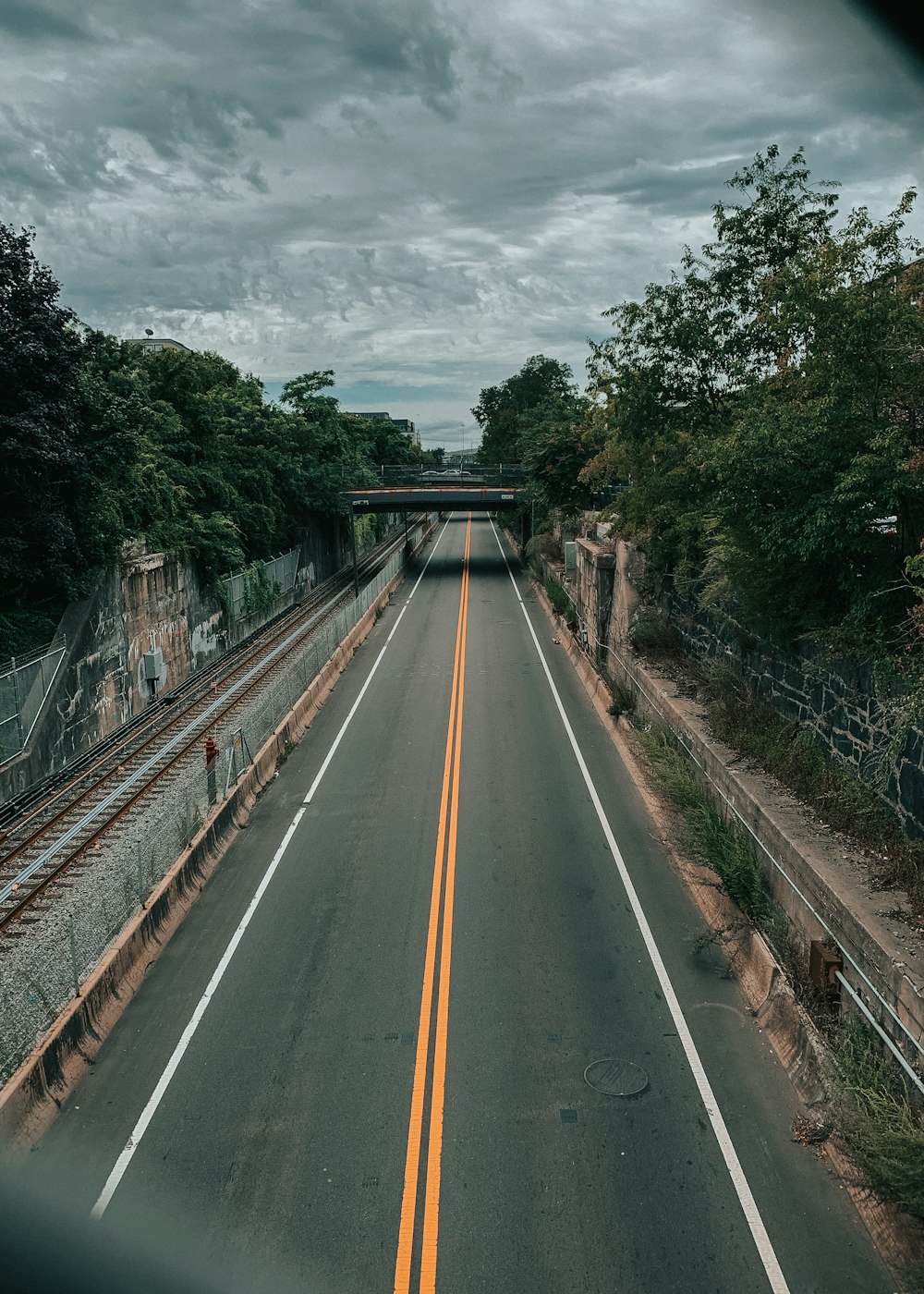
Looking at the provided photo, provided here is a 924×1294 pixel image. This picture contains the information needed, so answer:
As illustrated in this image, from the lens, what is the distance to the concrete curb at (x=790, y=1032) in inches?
288

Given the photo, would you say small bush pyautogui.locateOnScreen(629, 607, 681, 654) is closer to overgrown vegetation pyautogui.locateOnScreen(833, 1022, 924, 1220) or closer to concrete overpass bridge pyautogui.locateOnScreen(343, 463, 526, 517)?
overgrown vegetation pyautogui.locateOnScreen(833, 1022, 924, 1220)

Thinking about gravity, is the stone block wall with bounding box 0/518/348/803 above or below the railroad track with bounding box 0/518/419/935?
above

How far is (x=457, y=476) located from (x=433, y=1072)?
59.9m

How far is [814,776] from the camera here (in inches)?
516

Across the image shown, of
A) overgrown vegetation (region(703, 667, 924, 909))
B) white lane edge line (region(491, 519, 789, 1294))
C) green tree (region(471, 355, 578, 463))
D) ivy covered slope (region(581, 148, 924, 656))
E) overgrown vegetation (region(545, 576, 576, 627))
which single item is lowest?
white lane edge line (region(491, 519, 789, 1294))

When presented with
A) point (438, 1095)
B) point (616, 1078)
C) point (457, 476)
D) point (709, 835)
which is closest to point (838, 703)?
point (709, 835)

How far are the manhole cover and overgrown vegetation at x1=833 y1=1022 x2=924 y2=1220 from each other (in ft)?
6.99

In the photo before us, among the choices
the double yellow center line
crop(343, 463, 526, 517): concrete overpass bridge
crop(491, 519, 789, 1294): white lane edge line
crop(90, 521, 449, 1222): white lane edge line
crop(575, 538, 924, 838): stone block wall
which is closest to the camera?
crop(491, 519, 789, 1294): white lane edge line

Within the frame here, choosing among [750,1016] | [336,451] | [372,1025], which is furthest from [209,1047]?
[336,451]

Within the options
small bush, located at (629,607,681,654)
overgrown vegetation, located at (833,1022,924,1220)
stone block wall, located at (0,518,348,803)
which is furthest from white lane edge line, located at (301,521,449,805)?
overgrown vegetation, located at (833,1022,924,1220)

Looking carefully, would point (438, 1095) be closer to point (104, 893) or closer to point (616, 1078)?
point (616, 1078)

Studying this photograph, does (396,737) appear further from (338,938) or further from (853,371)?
(853,371)

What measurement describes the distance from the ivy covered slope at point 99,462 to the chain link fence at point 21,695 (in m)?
1.17

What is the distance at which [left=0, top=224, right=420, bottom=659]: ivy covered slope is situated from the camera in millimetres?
19844
